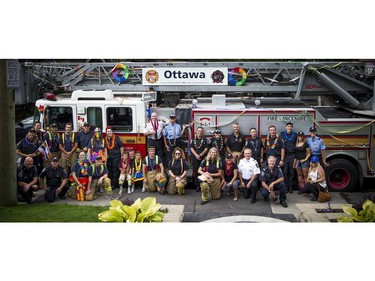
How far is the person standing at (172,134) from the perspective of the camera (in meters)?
10.5

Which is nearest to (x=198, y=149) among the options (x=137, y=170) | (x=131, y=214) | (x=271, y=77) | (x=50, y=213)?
(x=137, y=170)

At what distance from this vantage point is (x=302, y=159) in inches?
402

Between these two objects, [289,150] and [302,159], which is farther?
[289,150]

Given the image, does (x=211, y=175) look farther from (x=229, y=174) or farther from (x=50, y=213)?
(x=50, y=213)

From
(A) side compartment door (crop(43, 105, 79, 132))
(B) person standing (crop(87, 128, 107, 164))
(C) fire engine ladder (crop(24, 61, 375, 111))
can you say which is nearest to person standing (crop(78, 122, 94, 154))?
(B) person standing (crop(87, 128, 107, 164))

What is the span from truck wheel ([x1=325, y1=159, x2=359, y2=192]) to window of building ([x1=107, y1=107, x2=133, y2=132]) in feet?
13.6

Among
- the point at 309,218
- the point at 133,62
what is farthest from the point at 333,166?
the point at 133,62

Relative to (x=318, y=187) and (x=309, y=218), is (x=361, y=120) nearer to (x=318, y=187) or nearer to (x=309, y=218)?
(x=318, y=187)

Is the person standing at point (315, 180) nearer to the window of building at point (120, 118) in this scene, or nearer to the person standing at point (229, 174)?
the person standing at point (229, 174)

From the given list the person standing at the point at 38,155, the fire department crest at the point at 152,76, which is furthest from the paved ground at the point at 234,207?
the fire department crest at the point at 152,76

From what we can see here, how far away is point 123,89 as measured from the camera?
36.5ft

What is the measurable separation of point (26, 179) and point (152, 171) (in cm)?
241

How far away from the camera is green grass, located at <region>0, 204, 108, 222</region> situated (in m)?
8.89

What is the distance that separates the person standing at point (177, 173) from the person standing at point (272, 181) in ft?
4.96
